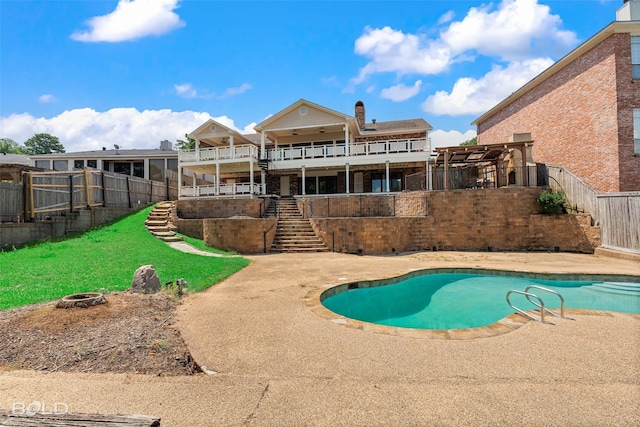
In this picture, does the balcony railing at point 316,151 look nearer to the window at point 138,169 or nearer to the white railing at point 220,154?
the white railing at point 220,154

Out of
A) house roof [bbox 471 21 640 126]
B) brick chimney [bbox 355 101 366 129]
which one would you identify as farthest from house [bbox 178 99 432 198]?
house roof [bbox 471 21 640 126]

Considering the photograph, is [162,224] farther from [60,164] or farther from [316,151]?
[60,164]

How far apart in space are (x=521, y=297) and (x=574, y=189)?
9489 millimetres

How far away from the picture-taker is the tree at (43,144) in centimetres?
5859

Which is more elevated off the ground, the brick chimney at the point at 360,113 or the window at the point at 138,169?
the brick chimney at the point at 360,113

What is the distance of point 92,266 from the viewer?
8617mm

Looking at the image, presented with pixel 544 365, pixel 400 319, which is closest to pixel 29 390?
pixel 544 365

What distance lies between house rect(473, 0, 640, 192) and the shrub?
2.42m

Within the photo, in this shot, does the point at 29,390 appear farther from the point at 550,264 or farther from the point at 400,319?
the point at 550,264

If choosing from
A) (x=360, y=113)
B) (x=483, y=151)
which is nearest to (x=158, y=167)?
(x=360, y=113)

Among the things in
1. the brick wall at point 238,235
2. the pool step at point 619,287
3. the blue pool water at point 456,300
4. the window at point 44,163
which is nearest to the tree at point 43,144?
the window at point 44,163

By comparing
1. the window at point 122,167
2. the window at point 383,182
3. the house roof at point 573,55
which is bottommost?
the window at point 383,182

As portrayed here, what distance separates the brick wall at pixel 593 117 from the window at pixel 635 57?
0.71ft

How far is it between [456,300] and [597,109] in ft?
47.4
